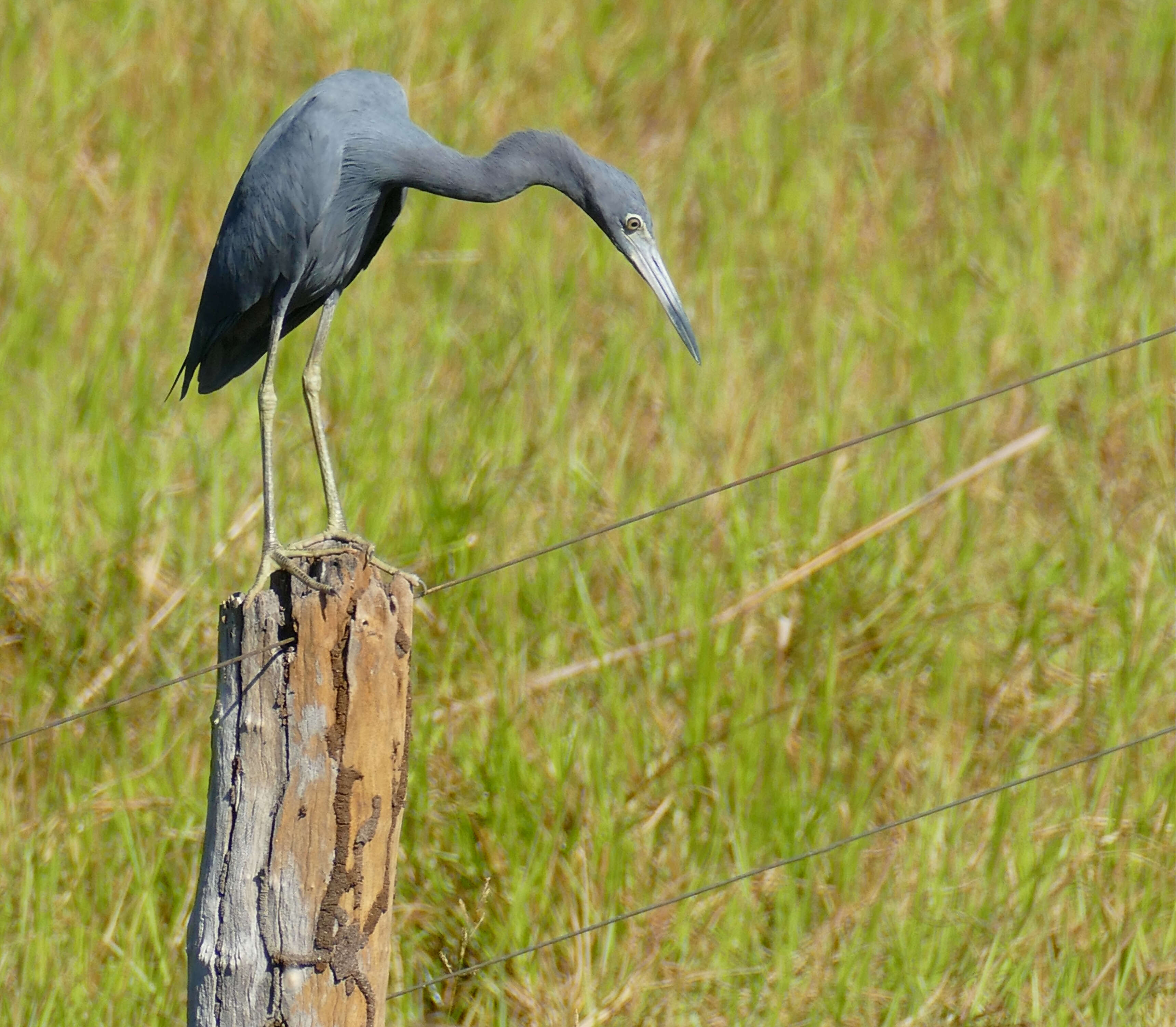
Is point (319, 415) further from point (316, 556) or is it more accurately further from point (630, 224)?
point (630, 224)

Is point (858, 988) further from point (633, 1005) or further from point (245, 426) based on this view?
point (245, 426)

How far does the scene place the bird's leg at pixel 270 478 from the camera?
228 centimetres

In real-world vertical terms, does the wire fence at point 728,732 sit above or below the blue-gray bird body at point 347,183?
below

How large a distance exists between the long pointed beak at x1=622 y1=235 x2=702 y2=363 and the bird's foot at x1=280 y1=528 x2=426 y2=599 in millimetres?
659

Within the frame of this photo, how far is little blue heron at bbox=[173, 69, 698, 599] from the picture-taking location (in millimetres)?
2719

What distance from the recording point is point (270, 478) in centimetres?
267

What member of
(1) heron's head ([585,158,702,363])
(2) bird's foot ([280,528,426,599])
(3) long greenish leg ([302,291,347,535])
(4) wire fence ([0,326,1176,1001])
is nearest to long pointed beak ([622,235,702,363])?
(1) heron's head ([585,158,702,363])

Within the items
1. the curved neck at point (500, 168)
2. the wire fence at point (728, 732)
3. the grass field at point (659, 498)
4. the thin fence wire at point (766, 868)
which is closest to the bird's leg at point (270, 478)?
the wire fence at point (728, 732)

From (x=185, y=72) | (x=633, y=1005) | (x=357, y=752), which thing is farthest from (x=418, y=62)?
(x=357, y=752)

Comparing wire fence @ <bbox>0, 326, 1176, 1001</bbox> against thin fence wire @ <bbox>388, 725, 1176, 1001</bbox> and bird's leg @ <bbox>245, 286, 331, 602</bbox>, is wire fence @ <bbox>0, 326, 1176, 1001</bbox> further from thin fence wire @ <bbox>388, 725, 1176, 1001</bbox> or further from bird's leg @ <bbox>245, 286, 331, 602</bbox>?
bird's leg @ <bbox>245, 286, 331, 602</bbox>

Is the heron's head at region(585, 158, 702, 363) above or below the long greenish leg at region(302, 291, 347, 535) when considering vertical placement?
above

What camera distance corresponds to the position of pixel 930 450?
15.0ft

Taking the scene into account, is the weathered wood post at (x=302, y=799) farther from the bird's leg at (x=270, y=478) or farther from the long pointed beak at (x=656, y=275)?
the long pointed beak at (x=656, y=275)

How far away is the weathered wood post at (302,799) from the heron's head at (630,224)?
0.87 m
